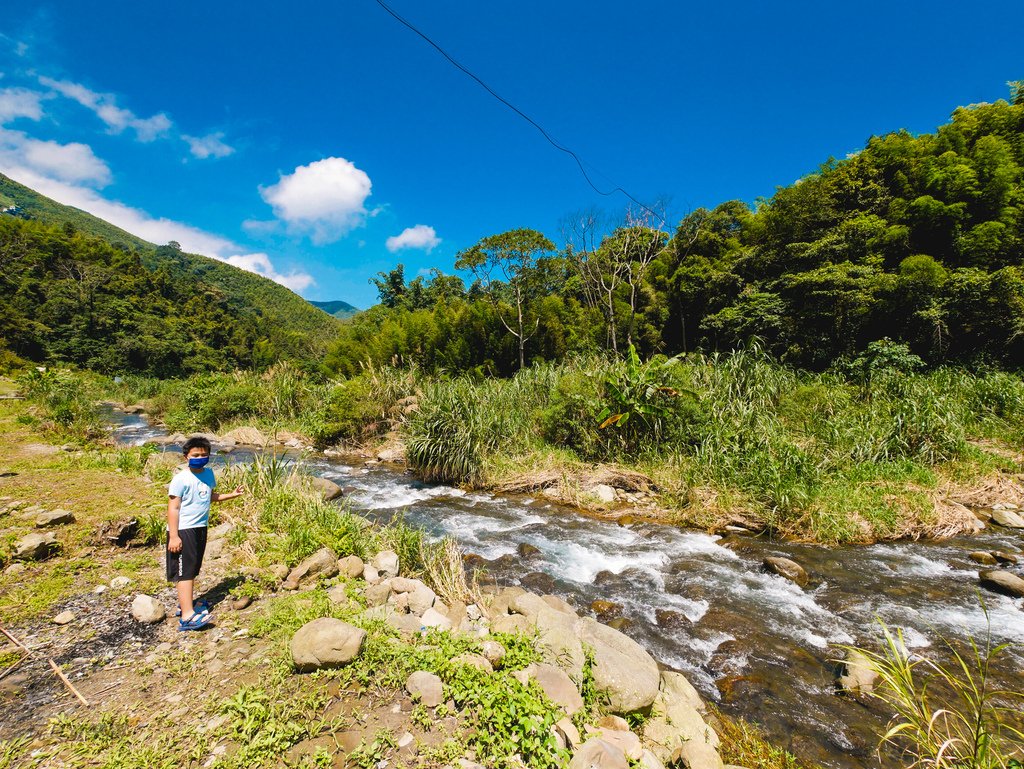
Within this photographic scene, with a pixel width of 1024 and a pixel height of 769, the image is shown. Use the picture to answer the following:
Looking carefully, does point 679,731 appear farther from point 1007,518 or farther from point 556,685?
point 1007,518

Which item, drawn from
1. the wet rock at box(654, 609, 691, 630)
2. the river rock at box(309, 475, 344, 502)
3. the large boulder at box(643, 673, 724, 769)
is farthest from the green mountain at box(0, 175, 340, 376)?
the large boulder at box(643, 673, 724, 769)

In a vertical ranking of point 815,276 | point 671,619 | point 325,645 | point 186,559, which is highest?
point 815,276

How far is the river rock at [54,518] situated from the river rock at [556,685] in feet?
18.1

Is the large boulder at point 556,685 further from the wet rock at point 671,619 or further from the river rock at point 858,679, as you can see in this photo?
the river rock at point 858,679

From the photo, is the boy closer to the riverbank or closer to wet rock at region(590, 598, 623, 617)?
the riverbank

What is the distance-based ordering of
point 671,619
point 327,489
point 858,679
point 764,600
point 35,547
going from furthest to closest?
point 327,489 → point 764,600 → point 671,619 → point 35,547 → point 858,679

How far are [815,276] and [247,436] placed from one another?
756 inches

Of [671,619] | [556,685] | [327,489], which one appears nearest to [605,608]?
[671,619]

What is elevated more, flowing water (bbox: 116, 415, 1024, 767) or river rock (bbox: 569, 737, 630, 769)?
river rock (bbox: 569, 737, 630, 769)

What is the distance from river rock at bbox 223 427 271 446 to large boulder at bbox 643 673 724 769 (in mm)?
13963

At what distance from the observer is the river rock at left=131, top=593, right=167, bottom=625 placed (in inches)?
126

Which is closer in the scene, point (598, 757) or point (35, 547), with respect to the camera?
point (598, 757)

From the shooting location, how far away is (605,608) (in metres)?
4.61

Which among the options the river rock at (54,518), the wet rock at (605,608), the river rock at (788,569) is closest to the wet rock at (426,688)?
the wet rock at (605,608)
